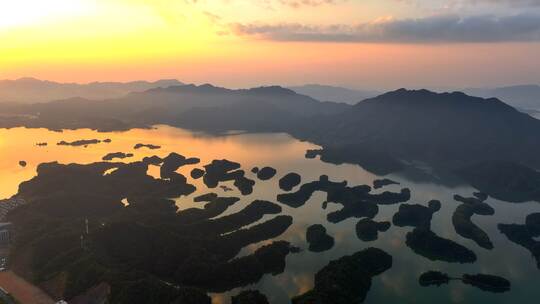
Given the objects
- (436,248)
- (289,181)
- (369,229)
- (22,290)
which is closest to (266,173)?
(289,181)

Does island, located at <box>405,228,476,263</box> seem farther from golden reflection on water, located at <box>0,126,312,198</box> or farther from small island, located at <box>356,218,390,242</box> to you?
golden reflection on water, located at <box>0,126,312,198</box>

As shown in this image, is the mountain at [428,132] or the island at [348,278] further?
the mountain at [428,132]

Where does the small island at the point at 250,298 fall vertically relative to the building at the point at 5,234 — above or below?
below

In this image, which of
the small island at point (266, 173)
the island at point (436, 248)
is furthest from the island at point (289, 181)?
the island at point (436, 248)

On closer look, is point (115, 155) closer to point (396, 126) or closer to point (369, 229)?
point (369, 229)

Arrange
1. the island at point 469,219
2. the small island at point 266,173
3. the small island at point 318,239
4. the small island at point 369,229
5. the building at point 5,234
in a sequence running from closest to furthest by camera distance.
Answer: the building at point 5,234 < the small island at point 318,239 < the island at point 469,219 < the small island at point 369,229 < the small island at point 266,173

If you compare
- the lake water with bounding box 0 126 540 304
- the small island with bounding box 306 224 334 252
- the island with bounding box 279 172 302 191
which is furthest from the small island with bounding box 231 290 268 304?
the island with bounding box 279 172 302 191

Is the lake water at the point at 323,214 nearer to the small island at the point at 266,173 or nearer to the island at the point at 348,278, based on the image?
the island at the point at 348,278
